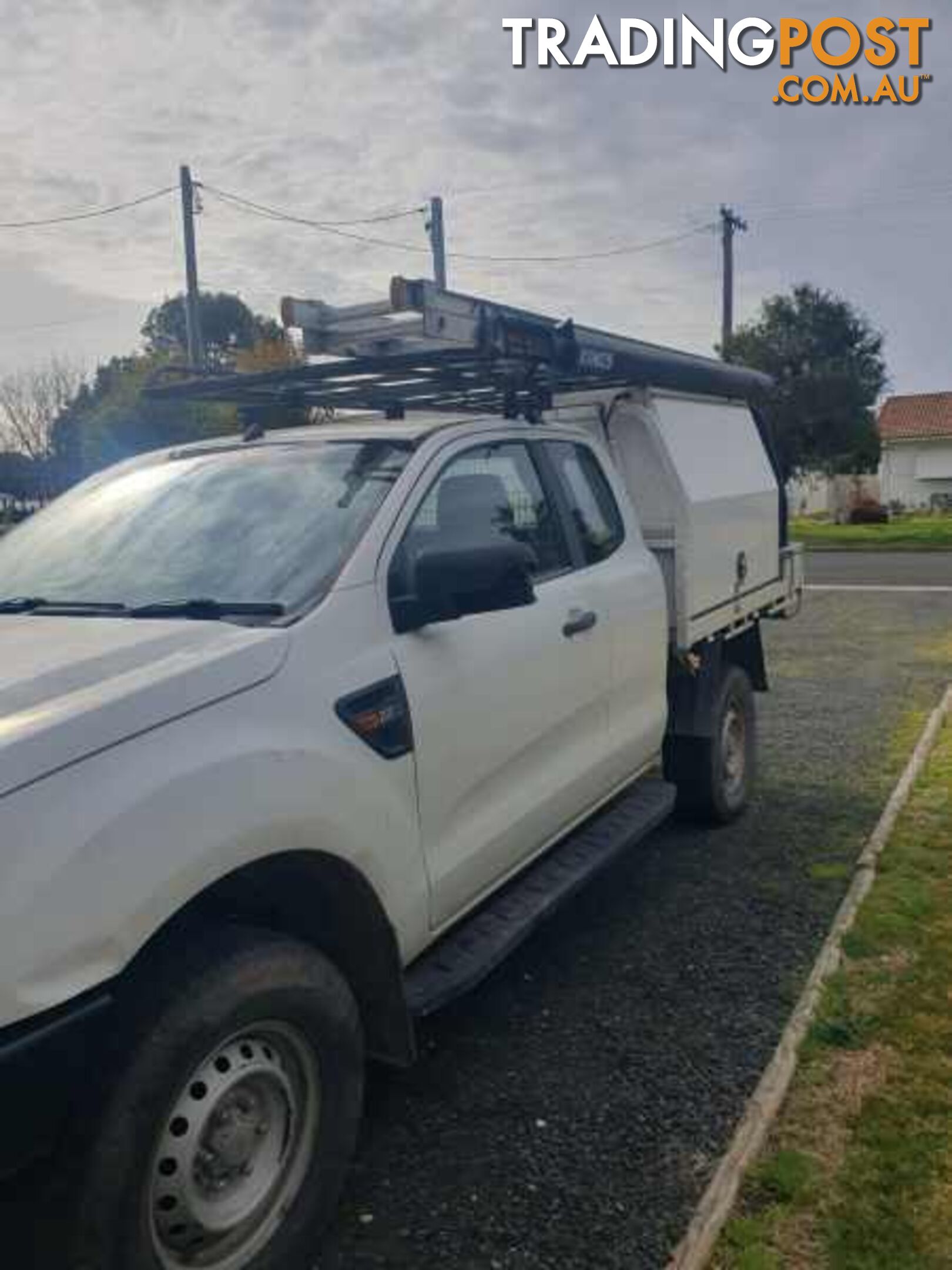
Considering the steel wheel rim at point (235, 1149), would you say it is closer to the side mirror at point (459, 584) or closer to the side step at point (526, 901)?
the side step at point (526, 901)

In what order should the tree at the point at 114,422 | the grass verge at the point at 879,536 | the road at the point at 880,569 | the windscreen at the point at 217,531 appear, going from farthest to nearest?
the grass verge at the point at 879,536
the tree at the point at 114,422
the road at the point at 880,569
the windscreen at the point at 217,531

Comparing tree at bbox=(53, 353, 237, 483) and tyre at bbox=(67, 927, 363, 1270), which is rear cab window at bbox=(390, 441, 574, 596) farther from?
tree at bbox=(53, 353, 237, 483)

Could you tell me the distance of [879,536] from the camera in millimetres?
27484

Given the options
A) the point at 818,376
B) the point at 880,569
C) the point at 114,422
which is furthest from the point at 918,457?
the point at 114,422

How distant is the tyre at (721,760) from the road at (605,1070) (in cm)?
15

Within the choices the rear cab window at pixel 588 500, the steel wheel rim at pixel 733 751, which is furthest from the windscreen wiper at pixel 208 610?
the steel wheel rim at pixel 733 751

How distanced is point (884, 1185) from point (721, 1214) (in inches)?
18.0

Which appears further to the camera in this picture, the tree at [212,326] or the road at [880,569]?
the tree at [212,326]

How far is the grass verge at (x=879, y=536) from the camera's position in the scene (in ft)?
84.2

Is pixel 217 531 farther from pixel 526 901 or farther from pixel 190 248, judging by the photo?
pixel 190 248

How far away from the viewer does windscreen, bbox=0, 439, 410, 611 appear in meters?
2.94

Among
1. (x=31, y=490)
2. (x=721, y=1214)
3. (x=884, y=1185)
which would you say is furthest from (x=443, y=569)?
(x=31, y=490)

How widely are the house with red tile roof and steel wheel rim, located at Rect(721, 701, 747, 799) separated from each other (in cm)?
4748

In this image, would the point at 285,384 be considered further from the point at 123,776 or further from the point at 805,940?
the point at 805,940
